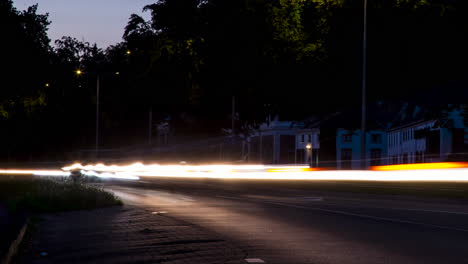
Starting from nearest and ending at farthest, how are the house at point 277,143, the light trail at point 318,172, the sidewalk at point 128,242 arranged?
the sidewalk at point 128,242, the light trail at point 318,172, the house at point 277,143

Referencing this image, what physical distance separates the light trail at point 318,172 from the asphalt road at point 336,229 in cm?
641

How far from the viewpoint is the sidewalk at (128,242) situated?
38.8ft

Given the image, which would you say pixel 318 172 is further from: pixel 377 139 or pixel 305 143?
pixel 305 143

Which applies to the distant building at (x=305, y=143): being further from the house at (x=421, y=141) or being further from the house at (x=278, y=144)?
the house at (x=421, y=141)

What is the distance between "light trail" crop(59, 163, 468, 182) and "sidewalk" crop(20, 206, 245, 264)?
1359 cm

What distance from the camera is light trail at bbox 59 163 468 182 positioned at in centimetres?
3042

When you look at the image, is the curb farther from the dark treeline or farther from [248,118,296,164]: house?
[248,118,296,164]: house

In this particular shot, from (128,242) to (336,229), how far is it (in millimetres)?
3959

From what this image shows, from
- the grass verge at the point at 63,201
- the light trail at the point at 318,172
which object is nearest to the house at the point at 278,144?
the light trail at the point at 318,172

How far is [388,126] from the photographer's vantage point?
75562 millimetres

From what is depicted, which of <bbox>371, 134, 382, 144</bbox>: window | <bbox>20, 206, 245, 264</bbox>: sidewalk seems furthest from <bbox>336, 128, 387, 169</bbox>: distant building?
<bbox>20, 206, 245, 264</bbox>: sidewalk

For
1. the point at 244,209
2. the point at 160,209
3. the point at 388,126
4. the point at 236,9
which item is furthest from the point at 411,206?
the point at 388,126

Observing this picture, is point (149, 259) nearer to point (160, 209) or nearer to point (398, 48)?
point (160, 209)

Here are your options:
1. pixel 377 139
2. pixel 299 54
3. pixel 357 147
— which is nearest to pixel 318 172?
pixel 299 54
